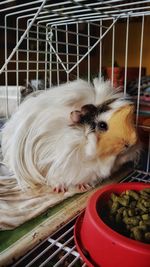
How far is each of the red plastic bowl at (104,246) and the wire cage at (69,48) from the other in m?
0.02

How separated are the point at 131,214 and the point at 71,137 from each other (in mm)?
208

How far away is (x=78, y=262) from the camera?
1.36 feet

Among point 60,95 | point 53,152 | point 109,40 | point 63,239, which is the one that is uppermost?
point 109,40

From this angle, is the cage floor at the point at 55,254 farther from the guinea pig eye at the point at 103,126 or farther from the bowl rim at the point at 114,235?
the guinea pig eye at the point at 103,126

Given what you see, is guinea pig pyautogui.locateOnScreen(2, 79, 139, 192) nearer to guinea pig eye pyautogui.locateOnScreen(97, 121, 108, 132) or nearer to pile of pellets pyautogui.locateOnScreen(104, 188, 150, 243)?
guinea pig eye pyautogui.locateOnScreen(97, 121, 108, 132)

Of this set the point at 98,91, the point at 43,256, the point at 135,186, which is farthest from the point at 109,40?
the point at 43,256

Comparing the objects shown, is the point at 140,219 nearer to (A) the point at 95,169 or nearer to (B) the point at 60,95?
(A) the point at 95,169

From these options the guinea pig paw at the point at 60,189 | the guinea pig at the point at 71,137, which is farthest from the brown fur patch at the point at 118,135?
the guinea pig paw at the point at 60,189

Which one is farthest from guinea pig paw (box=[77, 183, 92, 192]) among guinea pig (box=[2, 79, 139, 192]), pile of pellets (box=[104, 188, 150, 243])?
pile of pellets (box=[104, 188, 150, 243])

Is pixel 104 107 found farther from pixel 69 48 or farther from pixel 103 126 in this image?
pixel 69 48

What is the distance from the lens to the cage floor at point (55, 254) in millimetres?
408

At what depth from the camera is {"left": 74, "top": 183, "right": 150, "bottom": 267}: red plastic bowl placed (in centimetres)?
36

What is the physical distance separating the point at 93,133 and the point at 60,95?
0.40 ft

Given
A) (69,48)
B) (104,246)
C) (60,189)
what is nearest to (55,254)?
(104,246)
